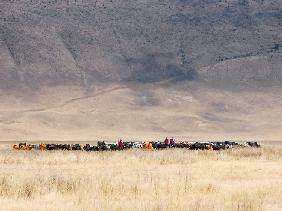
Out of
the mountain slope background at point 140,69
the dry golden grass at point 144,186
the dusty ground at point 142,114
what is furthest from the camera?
the mountain slope background at point 140,69

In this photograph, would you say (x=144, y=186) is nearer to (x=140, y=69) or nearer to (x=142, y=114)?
(x=142, y=114)

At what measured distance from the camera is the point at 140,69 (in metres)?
114

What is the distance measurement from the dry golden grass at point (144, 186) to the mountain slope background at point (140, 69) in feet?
190

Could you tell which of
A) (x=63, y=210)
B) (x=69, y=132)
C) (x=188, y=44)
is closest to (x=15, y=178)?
(x=63, y=210)

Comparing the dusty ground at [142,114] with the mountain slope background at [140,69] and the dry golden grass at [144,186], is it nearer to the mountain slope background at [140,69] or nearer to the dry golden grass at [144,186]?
the mountain slope background at [140,69]

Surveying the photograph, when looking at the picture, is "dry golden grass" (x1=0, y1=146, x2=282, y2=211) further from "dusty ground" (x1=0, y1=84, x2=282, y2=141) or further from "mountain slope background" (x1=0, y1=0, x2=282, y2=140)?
"mountain slope background" (x1=0, y1=0, x2=282, y2=140)

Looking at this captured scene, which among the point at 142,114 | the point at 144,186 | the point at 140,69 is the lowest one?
the point at 144,186

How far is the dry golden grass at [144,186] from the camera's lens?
47.7 ft

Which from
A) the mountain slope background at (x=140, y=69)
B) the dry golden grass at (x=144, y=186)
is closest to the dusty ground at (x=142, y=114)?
the mountain slope background at (x=140, y=69)

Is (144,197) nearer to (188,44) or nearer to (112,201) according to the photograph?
(112,201)

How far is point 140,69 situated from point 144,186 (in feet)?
314

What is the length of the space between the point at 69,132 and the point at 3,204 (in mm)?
75544

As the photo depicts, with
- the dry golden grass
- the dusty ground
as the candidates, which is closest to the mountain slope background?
the dusty ground

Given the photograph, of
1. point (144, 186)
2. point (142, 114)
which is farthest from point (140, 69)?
point (144, 186)
